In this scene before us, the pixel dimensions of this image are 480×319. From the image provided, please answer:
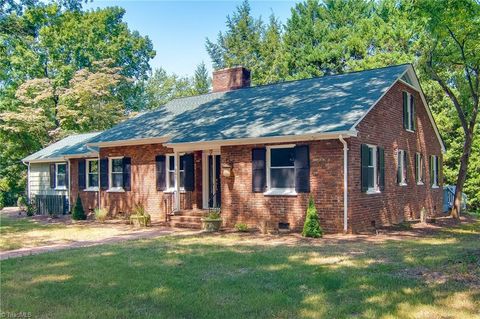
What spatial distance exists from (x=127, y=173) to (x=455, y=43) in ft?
46.5

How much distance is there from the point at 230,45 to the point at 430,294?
42.9m

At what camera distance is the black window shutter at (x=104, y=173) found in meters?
19.8

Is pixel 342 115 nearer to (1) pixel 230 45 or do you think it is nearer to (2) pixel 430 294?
(2) pixel 430 294

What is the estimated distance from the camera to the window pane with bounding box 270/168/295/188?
45.6 feet

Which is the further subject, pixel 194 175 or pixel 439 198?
pixel 439 198

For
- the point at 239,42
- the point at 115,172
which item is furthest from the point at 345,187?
the point at 239,42

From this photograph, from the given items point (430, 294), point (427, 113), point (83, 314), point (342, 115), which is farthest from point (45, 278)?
point (427, 113)

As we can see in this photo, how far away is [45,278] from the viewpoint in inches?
303

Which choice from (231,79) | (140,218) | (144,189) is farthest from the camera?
(231,79)

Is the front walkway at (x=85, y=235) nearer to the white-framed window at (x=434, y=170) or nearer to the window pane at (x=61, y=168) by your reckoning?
the window pane at (x=61, y=168)

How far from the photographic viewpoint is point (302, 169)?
13492 millimetres

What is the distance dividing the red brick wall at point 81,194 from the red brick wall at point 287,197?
8.42m

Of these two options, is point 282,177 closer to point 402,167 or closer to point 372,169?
point 372,169

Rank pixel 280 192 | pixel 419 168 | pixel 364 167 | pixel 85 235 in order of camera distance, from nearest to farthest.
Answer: pixel 364 167, pixel 280 192, pixel 85 235, pixel 419 168
